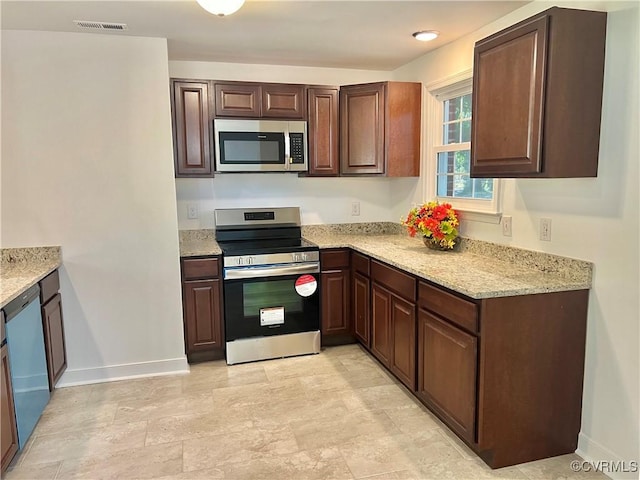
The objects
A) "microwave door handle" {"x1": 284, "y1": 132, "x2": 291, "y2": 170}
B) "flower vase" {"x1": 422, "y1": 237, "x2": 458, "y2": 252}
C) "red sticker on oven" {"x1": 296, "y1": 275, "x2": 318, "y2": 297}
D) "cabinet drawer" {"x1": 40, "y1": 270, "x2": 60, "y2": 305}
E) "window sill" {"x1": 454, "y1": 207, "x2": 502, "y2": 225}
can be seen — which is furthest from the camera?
"microwave door handle" {"x1": 284, "y1": 132, "x2": 291, "y2": 170}

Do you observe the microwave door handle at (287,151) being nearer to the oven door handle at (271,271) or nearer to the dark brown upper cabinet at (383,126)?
the dark brown upper cabinet at (383,126)

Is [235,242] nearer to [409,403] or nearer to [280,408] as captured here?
[280,408]

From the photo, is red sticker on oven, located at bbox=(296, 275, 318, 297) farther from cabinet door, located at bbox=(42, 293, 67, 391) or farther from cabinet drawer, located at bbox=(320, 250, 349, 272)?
cabinet door, located at bbox=(42, 293, 67, 391)

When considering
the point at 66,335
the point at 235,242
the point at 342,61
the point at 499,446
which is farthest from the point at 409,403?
the point at 342,61

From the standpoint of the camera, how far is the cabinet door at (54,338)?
274cm

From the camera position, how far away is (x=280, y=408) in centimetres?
280

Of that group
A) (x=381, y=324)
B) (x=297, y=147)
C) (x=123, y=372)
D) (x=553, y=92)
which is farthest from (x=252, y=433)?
(x=553, y=92)

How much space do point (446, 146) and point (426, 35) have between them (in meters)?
0.80

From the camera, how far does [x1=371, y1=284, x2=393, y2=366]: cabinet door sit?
3096mm

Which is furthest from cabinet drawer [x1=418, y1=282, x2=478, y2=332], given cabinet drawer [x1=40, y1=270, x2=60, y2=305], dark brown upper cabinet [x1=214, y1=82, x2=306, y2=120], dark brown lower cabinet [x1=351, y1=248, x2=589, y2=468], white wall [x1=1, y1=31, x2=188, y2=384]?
cabinet drawer [x1=40, y1=270, x2=60, y2=305]

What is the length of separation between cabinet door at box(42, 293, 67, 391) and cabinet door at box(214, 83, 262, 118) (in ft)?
5.83

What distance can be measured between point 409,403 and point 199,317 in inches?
64.2

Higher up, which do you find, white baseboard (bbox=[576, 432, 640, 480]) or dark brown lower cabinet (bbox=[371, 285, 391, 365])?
dark brown lower cabinet (bbox=[371, 285, 391, 365])

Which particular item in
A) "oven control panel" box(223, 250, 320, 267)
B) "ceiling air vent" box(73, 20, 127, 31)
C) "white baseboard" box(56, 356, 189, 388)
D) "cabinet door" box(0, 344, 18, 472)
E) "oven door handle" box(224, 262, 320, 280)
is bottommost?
"white baseboard" box(56, 356, 189, 388)
